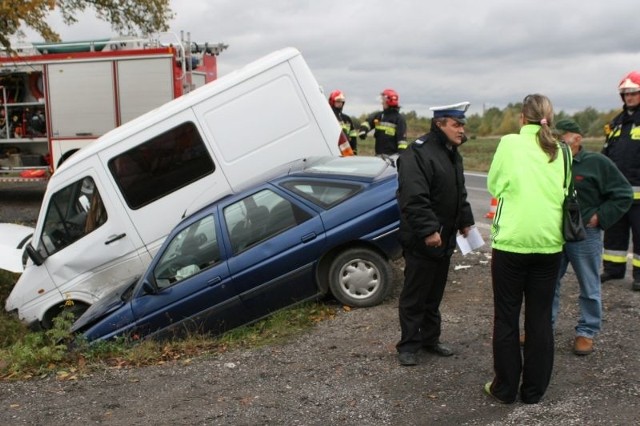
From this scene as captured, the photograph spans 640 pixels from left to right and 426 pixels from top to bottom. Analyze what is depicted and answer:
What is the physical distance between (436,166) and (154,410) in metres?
2.43

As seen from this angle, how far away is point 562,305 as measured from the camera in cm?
575

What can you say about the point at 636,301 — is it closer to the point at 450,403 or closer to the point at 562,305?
the point at 562,305

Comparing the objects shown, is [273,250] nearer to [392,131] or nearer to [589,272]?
[589,272]

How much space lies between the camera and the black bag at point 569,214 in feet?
12.2

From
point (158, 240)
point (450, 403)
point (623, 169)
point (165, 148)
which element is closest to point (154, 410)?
point (450, 403)

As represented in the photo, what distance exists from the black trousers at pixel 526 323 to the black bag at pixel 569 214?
0.15 meters

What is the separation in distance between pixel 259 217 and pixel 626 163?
3.43 m

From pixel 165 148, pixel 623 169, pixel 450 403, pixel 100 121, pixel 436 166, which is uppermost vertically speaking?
pixel 100 121

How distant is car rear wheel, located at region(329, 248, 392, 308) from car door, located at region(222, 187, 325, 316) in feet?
0.68

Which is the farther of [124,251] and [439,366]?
[124,251]

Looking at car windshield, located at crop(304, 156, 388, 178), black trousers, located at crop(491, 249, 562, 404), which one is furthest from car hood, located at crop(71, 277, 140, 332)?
black trousers, located at crop(491, 249, 562, 404)

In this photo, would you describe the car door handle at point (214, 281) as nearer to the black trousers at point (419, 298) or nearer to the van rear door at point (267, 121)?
the van rear door at point (267, 121)

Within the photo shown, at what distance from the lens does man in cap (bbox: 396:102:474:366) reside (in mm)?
4254

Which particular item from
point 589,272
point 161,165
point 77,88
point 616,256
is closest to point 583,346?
point 589,272
